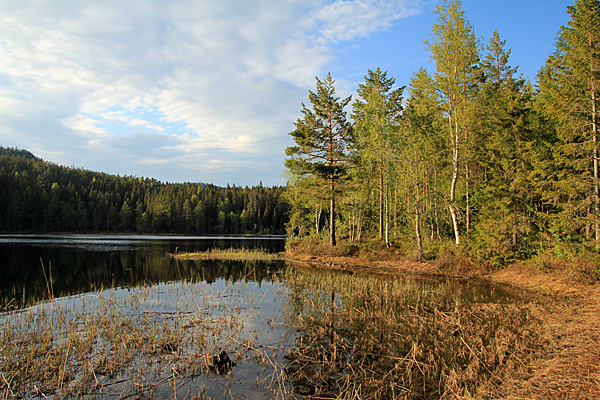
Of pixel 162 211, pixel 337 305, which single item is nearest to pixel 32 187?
pixel 162 211

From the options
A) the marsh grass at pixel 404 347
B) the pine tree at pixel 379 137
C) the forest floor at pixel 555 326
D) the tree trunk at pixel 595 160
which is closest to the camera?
the forest floor at pixel 555 326

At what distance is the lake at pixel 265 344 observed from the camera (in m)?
6.23

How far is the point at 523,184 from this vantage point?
18672 mm

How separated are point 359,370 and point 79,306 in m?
11.5

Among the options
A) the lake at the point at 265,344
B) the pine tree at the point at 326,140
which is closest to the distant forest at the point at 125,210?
the pine tree at the point at 326,140

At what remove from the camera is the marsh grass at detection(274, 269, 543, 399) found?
6.14 metres

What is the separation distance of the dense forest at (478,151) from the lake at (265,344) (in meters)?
6.60

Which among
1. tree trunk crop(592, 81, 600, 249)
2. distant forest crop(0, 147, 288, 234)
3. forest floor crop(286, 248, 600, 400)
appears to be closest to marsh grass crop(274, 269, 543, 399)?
forest floor crop(286, 248, 600, 400)

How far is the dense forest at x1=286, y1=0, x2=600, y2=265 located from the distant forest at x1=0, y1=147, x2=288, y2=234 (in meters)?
68.3

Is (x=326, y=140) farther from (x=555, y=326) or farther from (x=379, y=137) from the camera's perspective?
(x=555, y=326)

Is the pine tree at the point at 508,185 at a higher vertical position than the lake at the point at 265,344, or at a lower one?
Result: higher

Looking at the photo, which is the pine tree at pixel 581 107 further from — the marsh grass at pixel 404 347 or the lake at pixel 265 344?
the marsh grass at pixel 404 347

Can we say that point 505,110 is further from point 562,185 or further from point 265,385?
point 265,385

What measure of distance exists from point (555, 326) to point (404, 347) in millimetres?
4697
